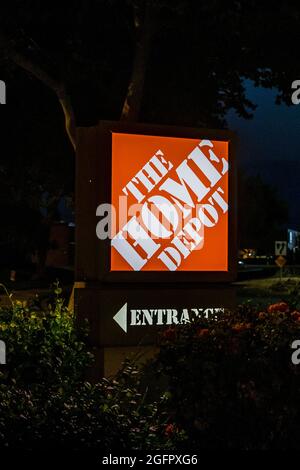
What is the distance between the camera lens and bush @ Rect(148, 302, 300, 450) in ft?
15.9

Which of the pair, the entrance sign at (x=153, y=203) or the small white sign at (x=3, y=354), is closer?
the small white sign at (x=3, y=354)

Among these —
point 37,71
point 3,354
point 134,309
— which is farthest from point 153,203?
point 37,71

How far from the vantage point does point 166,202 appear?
26.6 feet

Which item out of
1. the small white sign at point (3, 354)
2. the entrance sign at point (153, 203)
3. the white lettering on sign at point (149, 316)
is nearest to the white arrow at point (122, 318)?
the white lettering on sign at point (149, 316)

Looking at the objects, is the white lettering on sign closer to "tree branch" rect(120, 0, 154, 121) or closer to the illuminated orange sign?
the illuminated orange sign

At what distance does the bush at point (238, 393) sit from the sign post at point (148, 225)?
9.30 feet

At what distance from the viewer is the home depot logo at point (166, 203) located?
8.00m

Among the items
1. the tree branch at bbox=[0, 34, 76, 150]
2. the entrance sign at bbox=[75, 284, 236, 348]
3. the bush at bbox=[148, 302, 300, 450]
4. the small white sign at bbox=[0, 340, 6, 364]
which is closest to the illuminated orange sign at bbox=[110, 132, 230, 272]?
the entrance sign at bbox=[75, 284, 236, 348]

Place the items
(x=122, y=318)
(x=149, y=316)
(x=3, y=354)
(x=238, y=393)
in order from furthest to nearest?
(x=149, y=316) < (x=122, y=318) < (x=3, y=354) < (x=238, y=393)

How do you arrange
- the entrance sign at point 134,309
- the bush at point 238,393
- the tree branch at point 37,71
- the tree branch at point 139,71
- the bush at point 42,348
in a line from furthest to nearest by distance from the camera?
1. the tree branch at point 37,71
2. the tree branch at point 139,71
3. the entrance sign at point 134,309
4. the bush at point 42,348
5. the bush at point 238,393

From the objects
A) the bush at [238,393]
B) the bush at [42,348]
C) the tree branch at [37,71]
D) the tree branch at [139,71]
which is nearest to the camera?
the bush at [238,393]

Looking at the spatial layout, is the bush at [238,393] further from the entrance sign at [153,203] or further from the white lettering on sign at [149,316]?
the entrance sign at [153,203]

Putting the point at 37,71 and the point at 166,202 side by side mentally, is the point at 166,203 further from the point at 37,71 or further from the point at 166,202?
the point at 37,71

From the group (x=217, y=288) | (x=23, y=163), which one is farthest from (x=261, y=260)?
(x=217, y=288)
